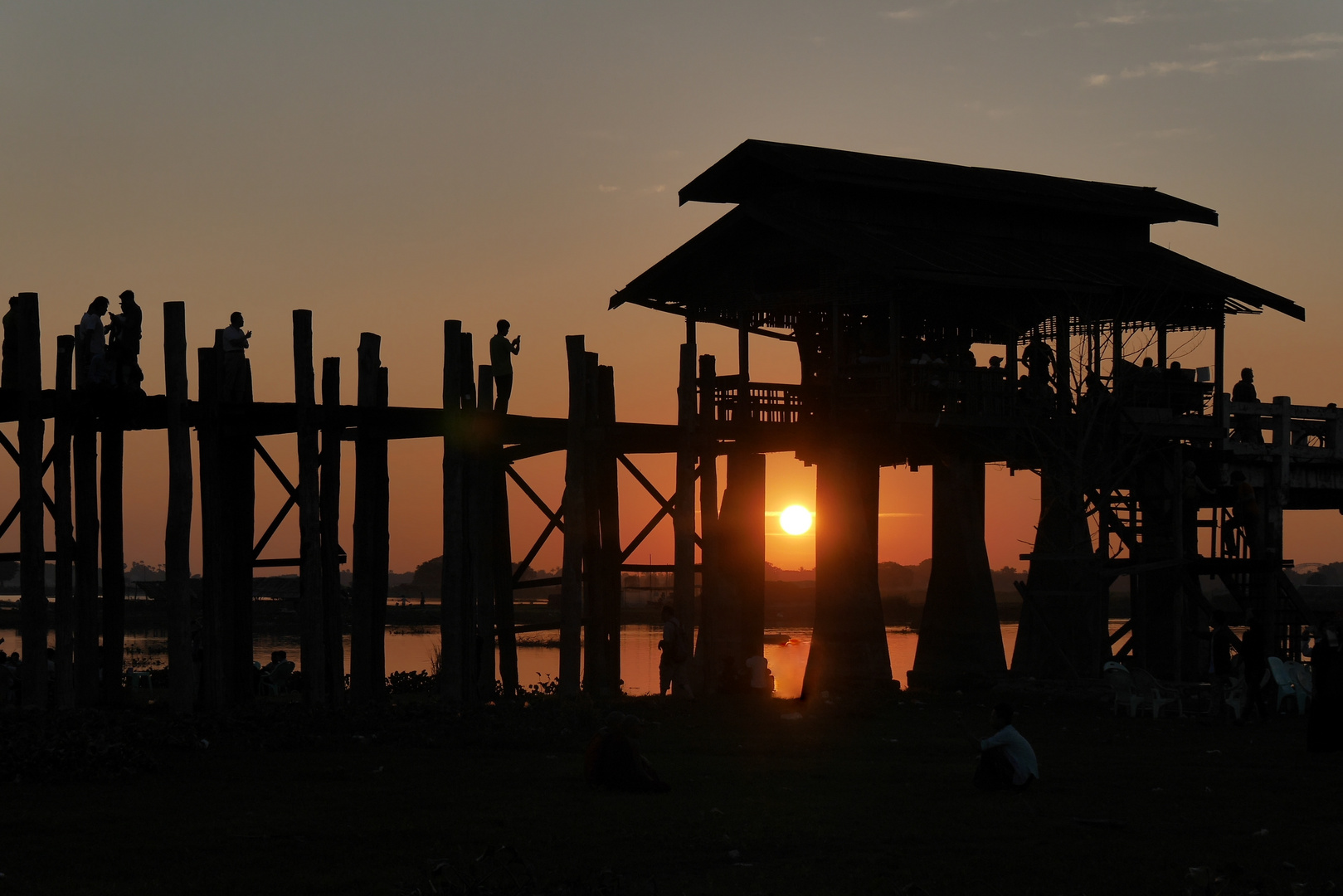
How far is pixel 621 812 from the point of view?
14.9 m

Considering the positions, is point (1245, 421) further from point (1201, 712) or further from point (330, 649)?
point (330, 649)

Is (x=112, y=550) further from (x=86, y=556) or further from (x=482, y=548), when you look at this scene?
(x=482, y=548)

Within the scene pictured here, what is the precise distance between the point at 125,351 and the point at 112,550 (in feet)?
10.2

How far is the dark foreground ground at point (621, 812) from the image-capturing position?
12.0 metres

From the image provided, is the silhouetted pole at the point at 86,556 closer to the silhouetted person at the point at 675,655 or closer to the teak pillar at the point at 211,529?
the teak pillar at the point at 211,529

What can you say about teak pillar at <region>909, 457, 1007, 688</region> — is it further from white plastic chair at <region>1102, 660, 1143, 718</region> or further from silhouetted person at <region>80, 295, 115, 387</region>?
silhouetted person at <region>80, 295, 115, 387</region>

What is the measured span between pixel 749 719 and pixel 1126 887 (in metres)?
12.2

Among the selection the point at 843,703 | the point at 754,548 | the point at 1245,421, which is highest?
the point at 1245,421

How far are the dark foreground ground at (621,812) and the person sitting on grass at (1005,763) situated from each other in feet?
0.79

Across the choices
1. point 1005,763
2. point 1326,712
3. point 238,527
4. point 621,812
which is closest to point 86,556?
point 238,527

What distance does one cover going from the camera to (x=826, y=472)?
3244 centimetres

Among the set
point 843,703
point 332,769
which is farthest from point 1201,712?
point 332,769

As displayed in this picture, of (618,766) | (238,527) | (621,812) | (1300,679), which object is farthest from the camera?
(1300,679)

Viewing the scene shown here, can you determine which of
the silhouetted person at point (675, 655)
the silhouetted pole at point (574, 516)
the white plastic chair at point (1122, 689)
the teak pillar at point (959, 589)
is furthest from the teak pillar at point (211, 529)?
the teak pillar at point (959, 589)
